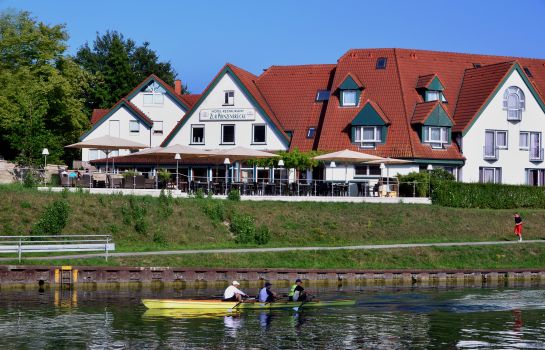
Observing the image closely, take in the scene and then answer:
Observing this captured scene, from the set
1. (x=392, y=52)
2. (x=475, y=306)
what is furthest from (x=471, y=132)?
(x=475, y=306)

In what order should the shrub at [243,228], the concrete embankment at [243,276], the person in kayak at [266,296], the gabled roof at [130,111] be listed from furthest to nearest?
the gabled roof at [130,111] → the shrub at [243,228] → the concrete embankment at [243,276] → the person in kayak at [266,296]

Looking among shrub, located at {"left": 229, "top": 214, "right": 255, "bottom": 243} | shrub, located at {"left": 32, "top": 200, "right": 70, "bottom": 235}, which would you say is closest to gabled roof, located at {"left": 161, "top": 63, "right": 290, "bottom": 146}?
shrub, located at {"left": 229, "top": 214, "right": 255, "bottom": 243}

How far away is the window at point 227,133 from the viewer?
7619cm

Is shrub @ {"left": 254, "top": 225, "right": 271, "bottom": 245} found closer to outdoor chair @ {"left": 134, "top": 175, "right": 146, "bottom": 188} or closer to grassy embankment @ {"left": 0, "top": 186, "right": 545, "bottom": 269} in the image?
grassy embankment @ {"left": 0, "top": 186, "right": 545, "bottom": 269}

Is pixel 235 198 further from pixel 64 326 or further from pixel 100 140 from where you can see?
pixel 64 326

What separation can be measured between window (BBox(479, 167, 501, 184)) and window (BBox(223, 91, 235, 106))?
72.8 ft

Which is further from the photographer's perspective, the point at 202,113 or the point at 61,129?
the point at 61,129

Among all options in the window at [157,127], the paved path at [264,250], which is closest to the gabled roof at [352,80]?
the window at [157,127]

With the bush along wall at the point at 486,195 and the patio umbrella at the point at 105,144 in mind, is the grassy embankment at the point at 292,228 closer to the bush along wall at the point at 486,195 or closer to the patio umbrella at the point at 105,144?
the bush along wall at the point at 486,195

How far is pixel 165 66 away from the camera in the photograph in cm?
12544

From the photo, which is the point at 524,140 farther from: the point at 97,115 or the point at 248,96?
the point at 97,115

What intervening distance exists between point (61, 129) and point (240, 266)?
46836 millimetres

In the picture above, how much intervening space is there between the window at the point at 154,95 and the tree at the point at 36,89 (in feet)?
24.7

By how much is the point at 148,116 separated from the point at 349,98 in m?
20.8
